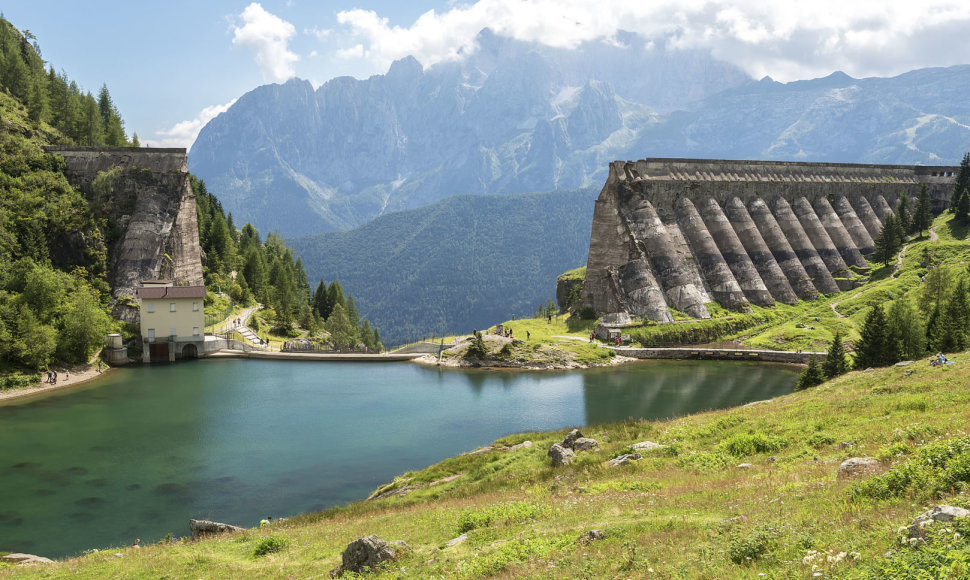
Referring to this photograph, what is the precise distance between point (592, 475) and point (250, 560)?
40.6ft

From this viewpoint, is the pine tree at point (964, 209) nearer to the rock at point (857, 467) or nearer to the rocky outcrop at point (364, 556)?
the rock at point (857, 467)

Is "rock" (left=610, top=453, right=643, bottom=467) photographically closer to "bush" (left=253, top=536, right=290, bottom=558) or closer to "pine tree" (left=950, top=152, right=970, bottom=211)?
"bush" (left=253, top=536, right=290, bottom=558)

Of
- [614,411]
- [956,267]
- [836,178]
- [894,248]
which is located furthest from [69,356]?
[836,178]

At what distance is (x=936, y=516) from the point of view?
9750mm

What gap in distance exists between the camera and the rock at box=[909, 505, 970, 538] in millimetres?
9523

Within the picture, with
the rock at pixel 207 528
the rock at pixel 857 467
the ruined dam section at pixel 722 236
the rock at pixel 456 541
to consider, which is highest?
the ruined dam section at pixel 722 236

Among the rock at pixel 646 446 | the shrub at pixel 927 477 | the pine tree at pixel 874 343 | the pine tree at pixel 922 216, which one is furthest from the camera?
the pine tree at pixel 922 216

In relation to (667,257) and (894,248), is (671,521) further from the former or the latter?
(894,248)

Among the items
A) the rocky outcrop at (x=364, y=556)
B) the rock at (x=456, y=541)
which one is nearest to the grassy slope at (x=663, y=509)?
the rock at (x=456, y=541)

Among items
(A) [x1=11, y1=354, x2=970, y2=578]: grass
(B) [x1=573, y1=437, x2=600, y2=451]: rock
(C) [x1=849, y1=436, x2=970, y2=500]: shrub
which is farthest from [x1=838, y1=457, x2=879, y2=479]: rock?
(B) [x1=573, y1=437, x2=600, y2=451]: rock

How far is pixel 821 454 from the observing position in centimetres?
1939

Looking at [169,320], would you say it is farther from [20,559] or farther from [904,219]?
[904,219]

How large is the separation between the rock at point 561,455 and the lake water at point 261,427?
44.4 feet

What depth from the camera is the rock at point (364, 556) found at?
14.8 meters
